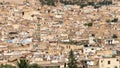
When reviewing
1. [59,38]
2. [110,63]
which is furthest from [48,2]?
[110,63]

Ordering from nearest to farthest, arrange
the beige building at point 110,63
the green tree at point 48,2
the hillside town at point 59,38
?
1. the beige building at point 110,63
2. the hillside town at point 59,38
3. the green tree at point 48,2

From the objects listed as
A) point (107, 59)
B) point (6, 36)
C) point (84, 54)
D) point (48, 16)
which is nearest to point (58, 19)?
point (48, 16)

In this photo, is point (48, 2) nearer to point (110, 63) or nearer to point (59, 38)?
point (59, 38)

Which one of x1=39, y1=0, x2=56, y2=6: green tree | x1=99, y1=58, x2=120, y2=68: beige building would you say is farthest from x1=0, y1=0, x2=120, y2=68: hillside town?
x1=39, y1=0, x2=56, y2=6: green tree

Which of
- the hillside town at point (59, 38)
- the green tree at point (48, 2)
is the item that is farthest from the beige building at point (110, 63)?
the green tree at point (48, 2)

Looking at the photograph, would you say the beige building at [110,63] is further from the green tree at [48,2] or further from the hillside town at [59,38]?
the green tree at [48,2]

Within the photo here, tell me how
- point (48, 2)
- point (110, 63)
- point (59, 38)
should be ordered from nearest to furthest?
point (110, 63)
point (59, 38)
point (48, 2)

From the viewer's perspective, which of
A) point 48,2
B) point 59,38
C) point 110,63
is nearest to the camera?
point 110,63

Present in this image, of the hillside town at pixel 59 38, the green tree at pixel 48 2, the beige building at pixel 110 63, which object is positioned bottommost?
the green tree at pixel 48 2

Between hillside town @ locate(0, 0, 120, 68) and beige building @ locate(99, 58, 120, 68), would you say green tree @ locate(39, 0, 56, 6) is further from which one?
beige building @ locate(99, 58, 120, 68)
